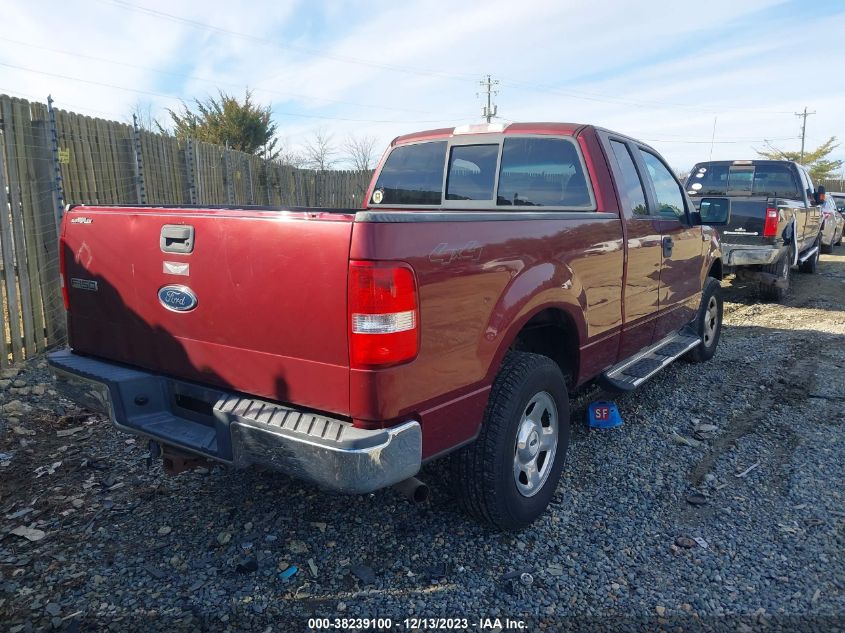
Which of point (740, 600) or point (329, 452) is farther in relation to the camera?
point (740, 600)

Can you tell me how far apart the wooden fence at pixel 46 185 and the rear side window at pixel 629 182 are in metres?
5.11

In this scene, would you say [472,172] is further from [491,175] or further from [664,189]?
[664,189]

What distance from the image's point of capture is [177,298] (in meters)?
2.69

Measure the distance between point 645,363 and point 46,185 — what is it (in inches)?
223

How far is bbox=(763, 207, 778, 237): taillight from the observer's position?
8438 mm

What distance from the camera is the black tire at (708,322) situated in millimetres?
5781

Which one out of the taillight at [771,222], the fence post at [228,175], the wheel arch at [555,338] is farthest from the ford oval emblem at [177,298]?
the taillight at [771,222]

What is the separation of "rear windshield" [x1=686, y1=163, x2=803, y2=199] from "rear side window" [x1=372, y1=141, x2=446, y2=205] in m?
7.65

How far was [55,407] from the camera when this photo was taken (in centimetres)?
472

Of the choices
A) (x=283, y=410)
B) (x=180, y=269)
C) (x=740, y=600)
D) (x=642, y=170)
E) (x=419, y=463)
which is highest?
(x=642, y=170)

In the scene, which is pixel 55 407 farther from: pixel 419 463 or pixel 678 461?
pixel 678 461

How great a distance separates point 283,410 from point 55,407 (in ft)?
10.7

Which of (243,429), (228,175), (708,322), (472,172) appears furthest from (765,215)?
(243,429)

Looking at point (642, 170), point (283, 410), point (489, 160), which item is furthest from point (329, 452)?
point (642, 170)
